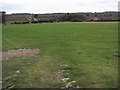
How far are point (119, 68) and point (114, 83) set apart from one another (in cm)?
287

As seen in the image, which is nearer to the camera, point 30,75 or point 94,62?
point 30,75

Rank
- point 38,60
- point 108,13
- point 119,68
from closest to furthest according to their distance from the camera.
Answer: point 119,68 → point 38,60 → point 108,13

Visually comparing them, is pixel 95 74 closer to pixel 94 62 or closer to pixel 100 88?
pixel 100 88

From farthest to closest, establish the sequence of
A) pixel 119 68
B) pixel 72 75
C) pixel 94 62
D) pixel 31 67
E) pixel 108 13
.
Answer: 1. pixel 108 13
2. pixel 94 62
3. pixel 31 67
4. pixel 119 68
5. pixel 72 75

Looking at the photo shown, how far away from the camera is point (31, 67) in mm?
12492

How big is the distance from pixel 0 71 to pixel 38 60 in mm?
3284

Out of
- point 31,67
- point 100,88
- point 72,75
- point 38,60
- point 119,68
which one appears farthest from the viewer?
point 38,60

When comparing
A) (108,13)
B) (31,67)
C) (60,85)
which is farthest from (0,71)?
(108,13)

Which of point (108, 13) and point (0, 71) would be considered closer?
point (0, 71)

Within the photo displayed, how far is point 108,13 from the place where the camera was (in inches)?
6860

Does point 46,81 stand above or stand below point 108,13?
below

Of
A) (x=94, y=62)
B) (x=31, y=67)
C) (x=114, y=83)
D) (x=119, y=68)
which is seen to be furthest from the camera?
(x=94, y=62)

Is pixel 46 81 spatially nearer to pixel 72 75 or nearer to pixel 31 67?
pixel 72 75

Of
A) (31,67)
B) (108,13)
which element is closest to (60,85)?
(31,67)
